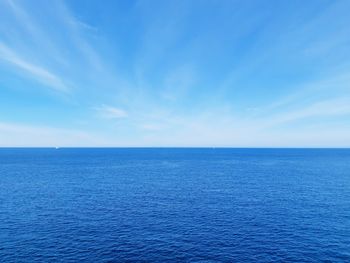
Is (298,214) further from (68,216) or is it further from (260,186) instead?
(68,216)

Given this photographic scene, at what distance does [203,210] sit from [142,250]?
2477 centimetres

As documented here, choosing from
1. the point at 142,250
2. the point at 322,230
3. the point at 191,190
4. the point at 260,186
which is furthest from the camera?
the point at 260,186

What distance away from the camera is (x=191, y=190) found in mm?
87688

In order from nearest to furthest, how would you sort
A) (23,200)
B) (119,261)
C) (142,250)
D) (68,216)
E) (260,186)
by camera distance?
(119,261)
(142,250)
(68,216)
(23,200)
(260,186)

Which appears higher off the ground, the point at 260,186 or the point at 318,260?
the point at 260,186

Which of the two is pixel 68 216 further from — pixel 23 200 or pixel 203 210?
pixel 203 210

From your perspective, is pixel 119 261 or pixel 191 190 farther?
pixel 191 190

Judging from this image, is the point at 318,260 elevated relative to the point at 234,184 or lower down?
lower down

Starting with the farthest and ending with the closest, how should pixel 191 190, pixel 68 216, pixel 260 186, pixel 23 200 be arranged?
pixel 260 186 < pixel 191 190 < pixel 23 200 < pixel 68 216

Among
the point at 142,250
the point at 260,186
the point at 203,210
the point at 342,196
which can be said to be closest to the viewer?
the point at 142,250

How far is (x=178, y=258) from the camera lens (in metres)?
39.7

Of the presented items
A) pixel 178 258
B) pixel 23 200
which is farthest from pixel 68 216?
pixel 178 258

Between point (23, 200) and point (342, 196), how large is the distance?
9890 centimetres

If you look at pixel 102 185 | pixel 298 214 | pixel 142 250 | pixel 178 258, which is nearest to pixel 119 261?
pixel 142 250
